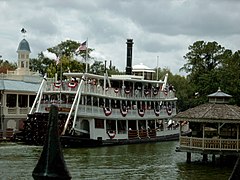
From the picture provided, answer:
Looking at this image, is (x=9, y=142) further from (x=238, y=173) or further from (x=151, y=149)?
(x=238, y=173)

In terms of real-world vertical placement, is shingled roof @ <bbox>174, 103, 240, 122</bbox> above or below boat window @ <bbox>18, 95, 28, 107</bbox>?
below

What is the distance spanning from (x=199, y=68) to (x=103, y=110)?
2914 cm

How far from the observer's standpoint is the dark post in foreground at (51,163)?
11.2 ft

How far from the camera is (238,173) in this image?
11.0ft

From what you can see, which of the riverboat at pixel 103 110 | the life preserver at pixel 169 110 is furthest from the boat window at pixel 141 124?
the life preserver at pixel 169 110

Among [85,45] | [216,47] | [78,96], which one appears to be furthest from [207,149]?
[216,47]

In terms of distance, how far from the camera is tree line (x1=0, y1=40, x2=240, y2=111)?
182ft

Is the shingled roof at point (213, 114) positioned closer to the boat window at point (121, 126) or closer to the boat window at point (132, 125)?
the boat window at point (121, 126)

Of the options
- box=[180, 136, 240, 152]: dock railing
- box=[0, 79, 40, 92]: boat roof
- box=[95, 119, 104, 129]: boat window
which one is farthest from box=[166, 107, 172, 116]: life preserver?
box=[180, 136, 240, 152]: dock railing

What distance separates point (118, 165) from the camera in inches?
1013

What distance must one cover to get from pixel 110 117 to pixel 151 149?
504 centimetres

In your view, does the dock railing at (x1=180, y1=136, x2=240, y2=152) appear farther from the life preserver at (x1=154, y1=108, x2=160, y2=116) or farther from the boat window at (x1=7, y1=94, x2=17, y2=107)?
the boat window at (x1=7, y1=94, x2=17, y2=107)

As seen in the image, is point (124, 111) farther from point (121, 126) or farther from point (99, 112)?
point (99, 112)

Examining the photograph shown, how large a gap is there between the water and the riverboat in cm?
261
